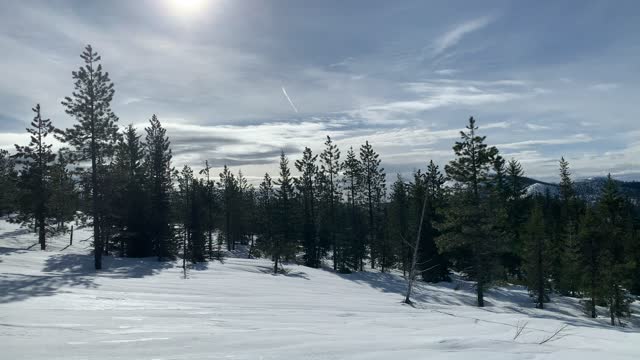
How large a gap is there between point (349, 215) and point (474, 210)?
2947 cm

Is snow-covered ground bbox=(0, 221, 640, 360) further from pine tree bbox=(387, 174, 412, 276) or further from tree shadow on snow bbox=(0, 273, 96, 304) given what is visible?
pine tree bbox=(387, 174, 412, 276)

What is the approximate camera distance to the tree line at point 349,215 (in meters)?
27.2

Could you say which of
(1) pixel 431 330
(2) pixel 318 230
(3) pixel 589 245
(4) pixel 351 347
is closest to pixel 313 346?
(4) pixel 351 347

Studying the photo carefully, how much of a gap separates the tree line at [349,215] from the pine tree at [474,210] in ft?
0.27

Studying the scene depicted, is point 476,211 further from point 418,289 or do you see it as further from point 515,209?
point 515,209

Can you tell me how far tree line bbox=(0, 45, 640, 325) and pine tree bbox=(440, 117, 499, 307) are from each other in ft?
0.27

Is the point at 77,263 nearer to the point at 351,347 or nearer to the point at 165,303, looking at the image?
the point at 165,303

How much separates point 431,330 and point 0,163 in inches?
2943

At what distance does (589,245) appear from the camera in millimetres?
34000

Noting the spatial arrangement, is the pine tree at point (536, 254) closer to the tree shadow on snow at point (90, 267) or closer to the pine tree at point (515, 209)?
the pine tree at point (515, 209)

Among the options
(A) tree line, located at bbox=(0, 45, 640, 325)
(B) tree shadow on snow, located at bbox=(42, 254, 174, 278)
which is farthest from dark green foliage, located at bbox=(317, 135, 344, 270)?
(B) tree shadow on snow, located at bbox=(42, 254, 174, 278)

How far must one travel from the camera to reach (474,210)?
28406 mm

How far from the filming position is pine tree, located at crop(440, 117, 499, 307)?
94.2 ft

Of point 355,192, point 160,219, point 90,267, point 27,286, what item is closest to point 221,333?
point 27,286
